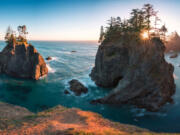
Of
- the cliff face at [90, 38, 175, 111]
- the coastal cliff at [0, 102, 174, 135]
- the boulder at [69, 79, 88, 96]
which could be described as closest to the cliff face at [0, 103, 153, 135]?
the coastal cliff at [0, 102, 174, 135]

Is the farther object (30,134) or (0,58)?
(0,58)

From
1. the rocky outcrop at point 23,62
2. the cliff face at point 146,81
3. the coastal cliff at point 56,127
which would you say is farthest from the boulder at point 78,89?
the rocky outcrop at point 23,62

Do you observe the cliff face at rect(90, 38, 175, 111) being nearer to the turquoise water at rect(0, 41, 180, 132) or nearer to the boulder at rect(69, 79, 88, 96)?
the turquoise water at rect(0, 41, 180, 132)

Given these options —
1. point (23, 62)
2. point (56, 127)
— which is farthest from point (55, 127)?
point (23, 62)

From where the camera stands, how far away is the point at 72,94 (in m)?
35.2

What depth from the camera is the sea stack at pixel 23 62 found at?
48562 millimetres

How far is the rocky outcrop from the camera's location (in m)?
48.6

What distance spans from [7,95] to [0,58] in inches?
1084

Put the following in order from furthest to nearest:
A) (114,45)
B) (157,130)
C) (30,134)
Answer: (114,45)
(157,130)
(30,134)

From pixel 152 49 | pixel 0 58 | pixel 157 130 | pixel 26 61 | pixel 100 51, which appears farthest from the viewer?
pixel 0 58

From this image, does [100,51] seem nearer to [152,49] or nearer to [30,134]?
[152,49]

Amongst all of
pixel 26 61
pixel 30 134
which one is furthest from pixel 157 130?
pixel 26 61

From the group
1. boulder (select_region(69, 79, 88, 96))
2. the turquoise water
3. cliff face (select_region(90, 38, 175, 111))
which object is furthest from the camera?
boulder (select_region(69, 79, 88, 96))

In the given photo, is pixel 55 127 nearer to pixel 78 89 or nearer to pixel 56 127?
pixel 56 127
